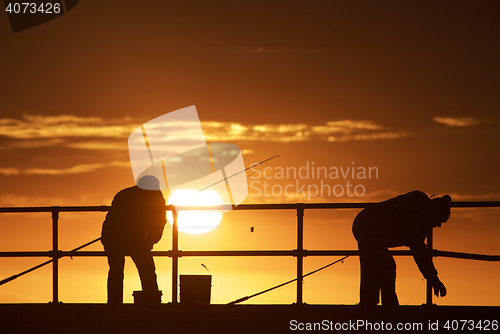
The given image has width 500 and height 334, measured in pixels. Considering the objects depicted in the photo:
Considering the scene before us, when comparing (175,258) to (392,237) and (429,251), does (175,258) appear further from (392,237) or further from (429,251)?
(429,251)

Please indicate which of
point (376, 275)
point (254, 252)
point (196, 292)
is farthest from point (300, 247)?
point (196, 292)

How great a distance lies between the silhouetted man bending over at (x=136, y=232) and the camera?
26.2 feet

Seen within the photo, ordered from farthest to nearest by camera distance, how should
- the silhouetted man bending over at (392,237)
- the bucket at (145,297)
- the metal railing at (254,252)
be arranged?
the bucket at (145,297)
the metal railing at (254,252)
the silhouetted man bending over at (392,237)

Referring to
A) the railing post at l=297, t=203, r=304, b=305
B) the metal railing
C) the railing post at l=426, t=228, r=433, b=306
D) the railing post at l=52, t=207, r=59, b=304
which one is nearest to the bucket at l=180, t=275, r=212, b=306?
the metal railing

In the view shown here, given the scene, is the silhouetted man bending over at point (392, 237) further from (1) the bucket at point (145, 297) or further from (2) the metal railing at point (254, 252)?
(1) the bucket at point (145, 297)

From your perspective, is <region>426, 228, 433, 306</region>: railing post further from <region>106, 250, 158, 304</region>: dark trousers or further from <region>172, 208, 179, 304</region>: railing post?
<region>106, 250, 158, 304</region>: dark trousers

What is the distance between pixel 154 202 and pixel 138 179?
0.42 m

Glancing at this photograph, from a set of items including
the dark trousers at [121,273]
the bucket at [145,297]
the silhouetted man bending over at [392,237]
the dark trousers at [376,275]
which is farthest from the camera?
the dark trousers at [121,273]

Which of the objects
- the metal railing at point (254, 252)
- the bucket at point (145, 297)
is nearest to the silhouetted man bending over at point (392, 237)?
the metal railing at point (254, 252)

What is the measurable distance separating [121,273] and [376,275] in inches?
126

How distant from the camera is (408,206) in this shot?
7098 millimetres

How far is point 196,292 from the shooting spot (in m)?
7.43

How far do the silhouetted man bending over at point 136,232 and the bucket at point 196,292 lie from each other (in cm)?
70

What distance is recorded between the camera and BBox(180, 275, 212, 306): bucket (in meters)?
7.41
